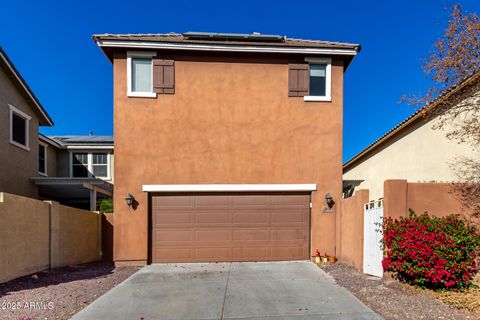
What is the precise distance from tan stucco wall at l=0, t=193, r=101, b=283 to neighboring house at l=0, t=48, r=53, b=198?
4.51 m

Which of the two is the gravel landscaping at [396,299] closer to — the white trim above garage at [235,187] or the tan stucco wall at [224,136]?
the tan stucco wall at [224,136]

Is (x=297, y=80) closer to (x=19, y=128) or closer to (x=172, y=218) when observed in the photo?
(x=172, y=218)

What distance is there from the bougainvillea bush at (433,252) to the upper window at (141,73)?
7653mm

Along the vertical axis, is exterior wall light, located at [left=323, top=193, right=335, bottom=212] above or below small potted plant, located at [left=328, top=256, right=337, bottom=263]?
above

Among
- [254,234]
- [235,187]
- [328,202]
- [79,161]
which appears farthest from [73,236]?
[79,161]

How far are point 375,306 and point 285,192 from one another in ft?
15.4

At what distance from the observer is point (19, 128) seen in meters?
13.9

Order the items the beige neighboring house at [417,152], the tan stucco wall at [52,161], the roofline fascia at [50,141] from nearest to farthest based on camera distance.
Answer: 1. the beige neighboring house at [417,152]
2. the roofline fascia at [50,141]
3. the tan stucco wall at [52,161]

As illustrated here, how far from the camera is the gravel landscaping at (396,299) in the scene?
17.7ft

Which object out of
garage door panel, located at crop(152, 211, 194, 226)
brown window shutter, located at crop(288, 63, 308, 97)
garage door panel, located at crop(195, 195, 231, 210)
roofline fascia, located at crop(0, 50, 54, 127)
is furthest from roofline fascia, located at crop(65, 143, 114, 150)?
brown window shutter, located at crop(288, 63, 308, 97)

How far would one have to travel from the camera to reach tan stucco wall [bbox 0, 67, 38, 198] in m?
12.5

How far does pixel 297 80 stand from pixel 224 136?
2.88 m

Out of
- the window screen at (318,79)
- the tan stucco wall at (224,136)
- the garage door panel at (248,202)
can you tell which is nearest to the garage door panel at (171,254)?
the tan stucco wall at (224,136)

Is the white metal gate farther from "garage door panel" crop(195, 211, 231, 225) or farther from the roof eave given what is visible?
the roof eave
